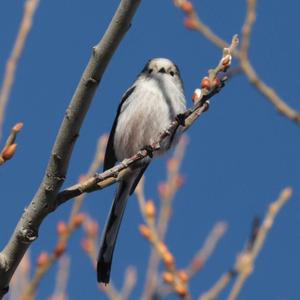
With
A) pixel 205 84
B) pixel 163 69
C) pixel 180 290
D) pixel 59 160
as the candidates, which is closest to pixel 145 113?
pixel 163 69

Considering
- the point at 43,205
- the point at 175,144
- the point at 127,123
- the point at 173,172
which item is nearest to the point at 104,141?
the point at 173,172

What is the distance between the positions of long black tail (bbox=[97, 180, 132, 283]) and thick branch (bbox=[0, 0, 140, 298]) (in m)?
0.81

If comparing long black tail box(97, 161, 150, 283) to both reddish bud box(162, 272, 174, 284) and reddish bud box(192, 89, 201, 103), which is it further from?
reddish bud box(192, 89, 201, 103)

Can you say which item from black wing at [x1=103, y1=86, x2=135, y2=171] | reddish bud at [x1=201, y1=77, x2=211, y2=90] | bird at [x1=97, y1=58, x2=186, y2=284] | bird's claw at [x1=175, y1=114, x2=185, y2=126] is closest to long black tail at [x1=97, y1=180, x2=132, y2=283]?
bird at [x1=97, y1=58, x2=186, y2=284]

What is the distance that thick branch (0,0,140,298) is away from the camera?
188cm

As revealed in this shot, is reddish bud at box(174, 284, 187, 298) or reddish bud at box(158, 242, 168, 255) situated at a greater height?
reddish bud at box(158, 242, 168, 255)

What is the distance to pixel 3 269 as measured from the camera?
199cm

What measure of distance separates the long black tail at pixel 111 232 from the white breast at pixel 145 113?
285mm

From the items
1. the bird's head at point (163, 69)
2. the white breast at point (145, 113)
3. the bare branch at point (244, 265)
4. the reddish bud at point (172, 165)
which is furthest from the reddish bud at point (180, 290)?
the bird's head at point (163, 69)

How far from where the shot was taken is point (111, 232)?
10.9 feet

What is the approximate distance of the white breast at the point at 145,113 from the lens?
379 cm

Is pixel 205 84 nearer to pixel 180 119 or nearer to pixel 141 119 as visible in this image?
pixel 180 119

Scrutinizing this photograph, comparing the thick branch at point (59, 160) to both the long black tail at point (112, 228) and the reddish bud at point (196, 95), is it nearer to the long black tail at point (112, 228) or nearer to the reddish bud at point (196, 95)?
the reddish bud at point (196, 95)

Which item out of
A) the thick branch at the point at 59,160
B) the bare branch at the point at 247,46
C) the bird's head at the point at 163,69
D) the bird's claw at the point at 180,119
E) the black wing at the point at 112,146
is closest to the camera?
the bare branch at the point at 247,46
